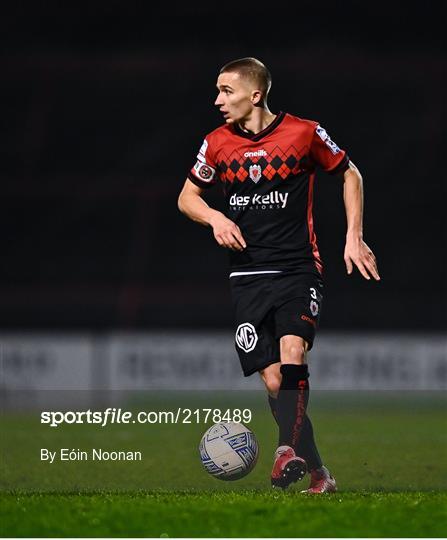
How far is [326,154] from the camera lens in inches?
236

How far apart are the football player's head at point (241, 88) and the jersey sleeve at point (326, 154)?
320 mm

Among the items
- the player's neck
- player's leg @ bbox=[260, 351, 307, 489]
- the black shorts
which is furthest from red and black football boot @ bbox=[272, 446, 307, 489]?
the player's neck

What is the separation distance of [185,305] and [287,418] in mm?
14108

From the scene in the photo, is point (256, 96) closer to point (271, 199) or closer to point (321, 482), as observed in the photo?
point (271, 199)

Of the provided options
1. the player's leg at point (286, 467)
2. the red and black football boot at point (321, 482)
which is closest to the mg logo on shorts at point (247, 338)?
the player's leg at point (286, 467)

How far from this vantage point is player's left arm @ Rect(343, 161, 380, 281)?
18.4 feet

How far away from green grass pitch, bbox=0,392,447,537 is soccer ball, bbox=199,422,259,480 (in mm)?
94

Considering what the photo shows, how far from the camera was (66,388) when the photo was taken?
1528cm

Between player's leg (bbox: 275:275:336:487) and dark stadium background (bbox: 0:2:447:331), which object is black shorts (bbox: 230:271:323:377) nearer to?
player's leg (bbox: 275:275:336:487)

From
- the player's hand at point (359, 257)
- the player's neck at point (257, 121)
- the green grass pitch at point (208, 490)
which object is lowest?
the green grass pitch at point (208, 490)

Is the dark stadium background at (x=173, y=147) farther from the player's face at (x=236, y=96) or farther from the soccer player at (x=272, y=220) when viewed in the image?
the player's face at (x=236, y=96)

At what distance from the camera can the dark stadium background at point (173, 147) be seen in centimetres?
1988

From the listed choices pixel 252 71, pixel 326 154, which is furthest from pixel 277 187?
pixel 252 71

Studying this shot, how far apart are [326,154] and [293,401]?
4.02ft
